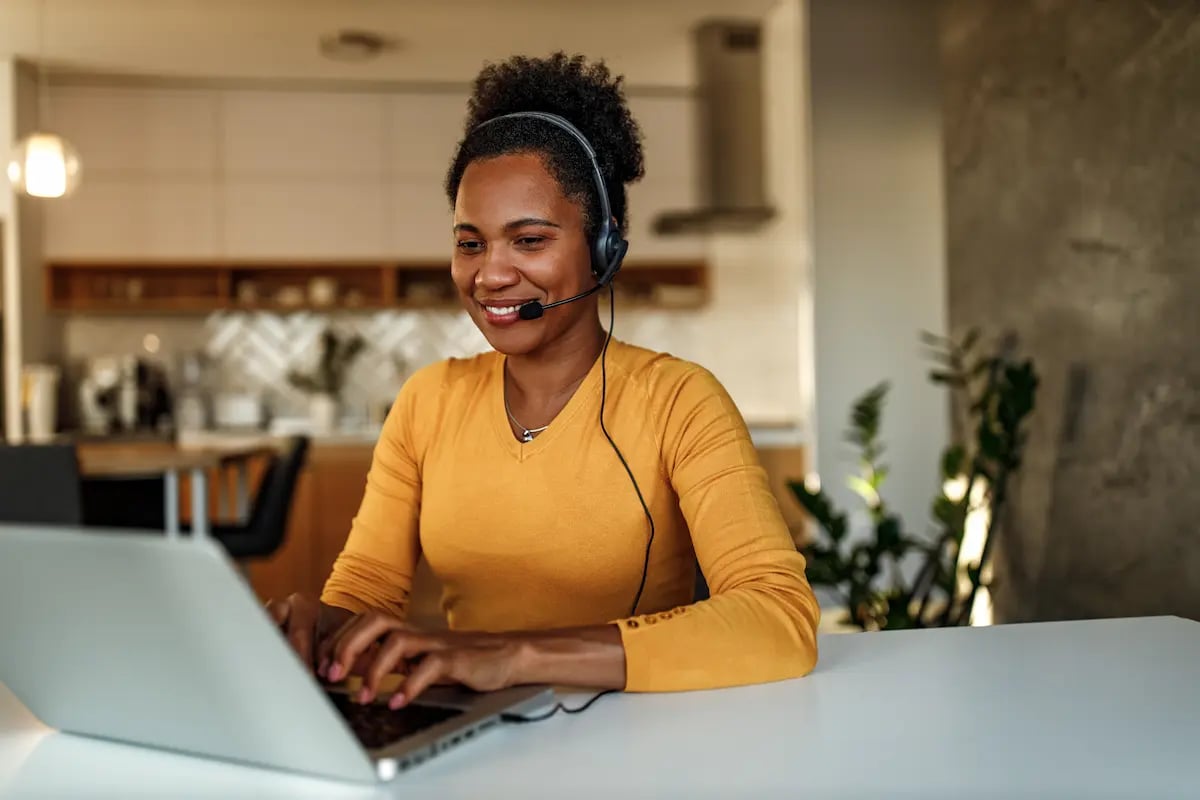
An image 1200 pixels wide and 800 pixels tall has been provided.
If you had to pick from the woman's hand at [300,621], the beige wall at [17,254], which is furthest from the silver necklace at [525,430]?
the beige wall at [17,254]

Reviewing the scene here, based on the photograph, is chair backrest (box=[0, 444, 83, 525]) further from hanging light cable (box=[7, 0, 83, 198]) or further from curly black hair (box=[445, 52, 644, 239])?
curly black hair (box=[445, 52, 644, 239])

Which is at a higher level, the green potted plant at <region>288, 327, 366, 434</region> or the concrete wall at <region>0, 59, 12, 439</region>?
the concrete wall at <region>0, 59, 12, 439</region>

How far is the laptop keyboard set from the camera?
0.81 meters

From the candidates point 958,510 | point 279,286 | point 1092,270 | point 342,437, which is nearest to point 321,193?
point 279,286

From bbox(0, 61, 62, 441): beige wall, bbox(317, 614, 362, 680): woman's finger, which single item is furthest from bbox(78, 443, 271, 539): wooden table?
bbox(317, 614, 362, 680): woman's finger

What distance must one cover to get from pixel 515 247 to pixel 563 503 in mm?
299

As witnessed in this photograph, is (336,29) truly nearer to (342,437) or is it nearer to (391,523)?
(342,437)

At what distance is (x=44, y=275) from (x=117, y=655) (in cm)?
552

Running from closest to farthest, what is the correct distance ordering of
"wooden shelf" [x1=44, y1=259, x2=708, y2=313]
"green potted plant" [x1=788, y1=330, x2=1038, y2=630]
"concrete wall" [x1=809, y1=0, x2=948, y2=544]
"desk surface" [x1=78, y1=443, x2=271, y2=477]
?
1. "green potted plant" [x1=788, y1=330, x2=1038, y2=630]
2. "desk surface" [x1=78, y1=443, x2=271, y2=477]
3. "concrete wall" [x1=809, y1=0, x2=948, y2=544]
4. "wooden shelf" [x1=44, y1=259, x2=708, y2=313]

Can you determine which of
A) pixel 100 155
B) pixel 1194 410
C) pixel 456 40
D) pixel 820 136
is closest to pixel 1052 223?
pixel 1194 410

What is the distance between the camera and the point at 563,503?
4.47ft

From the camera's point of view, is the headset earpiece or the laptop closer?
the laptop

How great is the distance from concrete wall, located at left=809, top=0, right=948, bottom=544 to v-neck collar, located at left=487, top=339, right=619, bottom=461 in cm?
350

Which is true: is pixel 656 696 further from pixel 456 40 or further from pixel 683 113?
pixel 683 113
